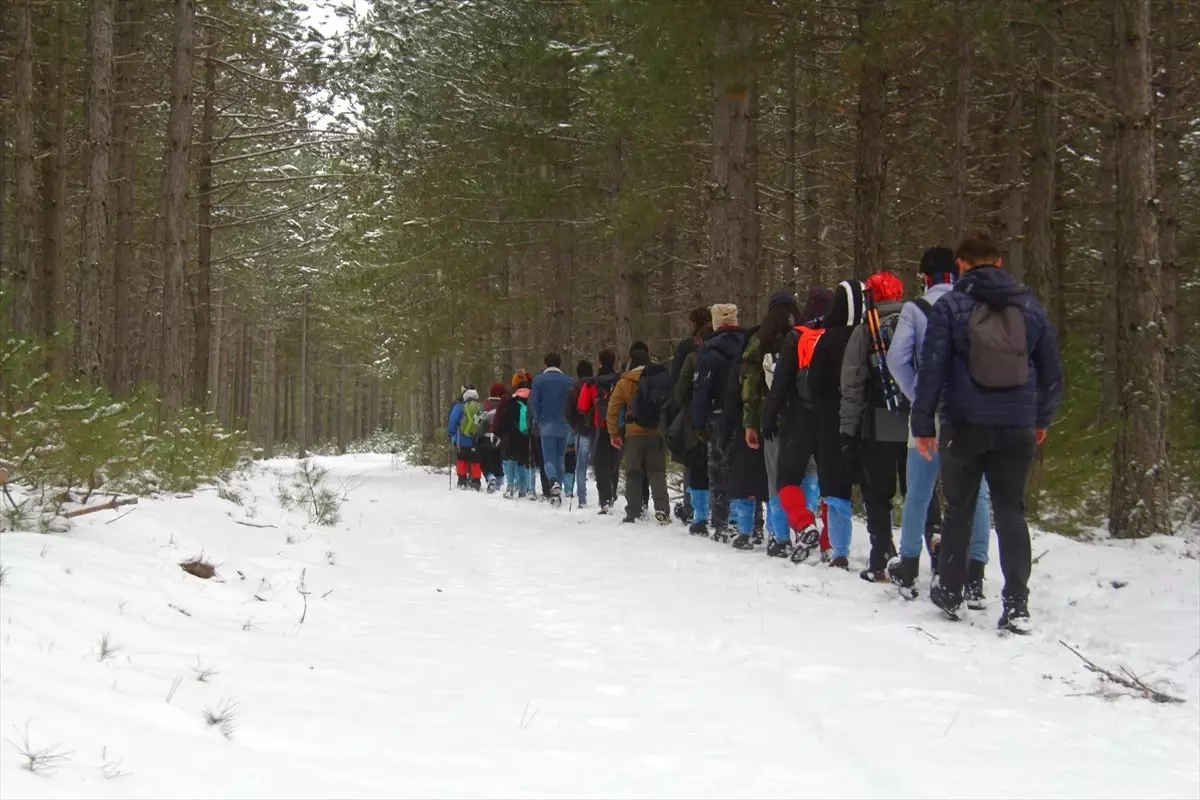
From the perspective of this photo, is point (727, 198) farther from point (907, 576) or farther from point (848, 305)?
point (907, 576)

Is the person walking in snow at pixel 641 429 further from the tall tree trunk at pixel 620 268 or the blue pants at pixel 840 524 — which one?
the tall tree trunk at pixel 620 268

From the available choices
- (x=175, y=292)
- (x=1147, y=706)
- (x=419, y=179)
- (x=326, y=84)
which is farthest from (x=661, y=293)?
(x=1147, y=706)

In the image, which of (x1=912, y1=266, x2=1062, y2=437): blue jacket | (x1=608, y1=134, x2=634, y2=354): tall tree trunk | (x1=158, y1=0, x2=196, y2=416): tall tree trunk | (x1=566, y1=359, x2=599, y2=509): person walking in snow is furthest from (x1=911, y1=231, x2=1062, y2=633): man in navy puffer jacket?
(x1=608, y1=134, x2=634, y2=354): tall tree trunk

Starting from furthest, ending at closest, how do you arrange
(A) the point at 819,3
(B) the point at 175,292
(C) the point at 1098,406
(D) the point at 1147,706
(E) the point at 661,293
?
(E) the point at 661,293 → (B) the point at 175,292 → (C) the point at 1098,406 → (A) the point at 819,3 → (D) the point at 1147,706

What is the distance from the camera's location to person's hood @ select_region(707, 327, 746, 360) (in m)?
8.82

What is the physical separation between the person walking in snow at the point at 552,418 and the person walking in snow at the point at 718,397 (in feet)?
15.4

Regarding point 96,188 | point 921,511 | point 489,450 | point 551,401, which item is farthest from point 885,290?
point 489,450

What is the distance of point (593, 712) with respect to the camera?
3.76 metres

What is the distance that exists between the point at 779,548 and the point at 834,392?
1.58 m

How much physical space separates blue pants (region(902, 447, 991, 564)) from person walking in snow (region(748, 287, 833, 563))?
1222 mm

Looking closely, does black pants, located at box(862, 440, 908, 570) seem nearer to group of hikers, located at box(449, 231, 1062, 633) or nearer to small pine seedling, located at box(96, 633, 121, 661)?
group of hikers, located at box(449, 231, 1062, 633)

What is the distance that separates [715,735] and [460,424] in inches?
591

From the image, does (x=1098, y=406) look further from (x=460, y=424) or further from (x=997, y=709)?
(x=460, y=424)

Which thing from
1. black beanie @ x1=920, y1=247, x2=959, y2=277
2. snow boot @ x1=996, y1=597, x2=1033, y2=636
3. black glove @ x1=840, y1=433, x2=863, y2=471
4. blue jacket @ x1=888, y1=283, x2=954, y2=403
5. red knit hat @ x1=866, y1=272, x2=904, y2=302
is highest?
black beanie @ x1=920, y1=247, x2=959, y2=277
